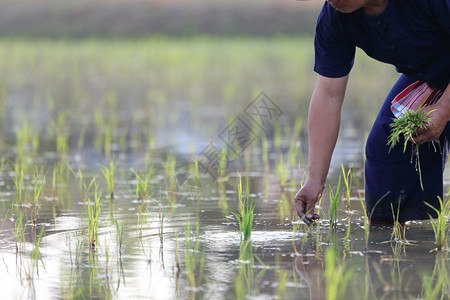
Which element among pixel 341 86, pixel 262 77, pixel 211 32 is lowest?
pixel 341 86

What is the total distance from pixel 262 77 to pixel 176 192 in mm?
9378

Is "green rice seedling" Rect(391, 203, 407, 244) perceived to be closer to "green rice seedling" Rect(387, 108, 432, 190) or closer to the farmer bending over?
the farmer bending over

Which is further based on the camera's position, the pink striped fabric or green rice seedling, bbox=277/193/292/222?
green rice seedling, bbox=277/193/292/222

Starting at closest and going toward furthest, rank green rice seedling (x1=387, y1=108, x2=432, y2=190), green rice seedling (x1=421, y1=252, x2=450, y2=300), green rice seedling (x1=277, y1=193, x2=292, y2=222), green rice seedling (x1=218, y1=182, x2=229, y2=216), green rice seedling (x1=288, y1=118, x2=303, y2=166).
Answer: green rice seedling (x1=421, y1=252, x2=450, y2=300)
green rice seedling (x1=387, y1=108, x2=432, y2=190)
green rice seedling (x1=277, y1=193, x2=292, y2=222)
green rice seedling (x1=218, y1=182, x2=229, y2=216)
green rice seedling (x1=288, y1=118, x2=303, y2=166)

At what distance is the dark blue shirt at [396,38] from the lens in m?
3.48

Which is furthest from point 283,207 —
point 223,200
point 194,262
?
point 194,262

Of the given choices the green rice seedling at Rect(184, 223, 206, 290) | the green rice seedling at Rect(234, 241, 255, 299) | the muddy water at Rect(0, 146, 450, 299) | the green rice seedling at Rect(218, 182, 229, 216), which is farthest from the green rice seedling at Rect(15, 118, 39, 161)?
the green rice seedling at Rect(234, 241, 255, 299)

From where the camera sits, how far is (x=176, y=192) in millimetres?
4918

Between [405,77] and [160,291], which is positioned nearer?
[160,291]

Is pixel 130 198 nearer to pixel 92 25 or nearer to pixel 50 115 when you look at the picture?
pixel 50 115

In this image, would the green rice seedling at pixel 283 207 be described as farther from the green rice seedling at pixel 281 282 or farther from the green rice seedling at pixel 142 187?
the green rice seedling at pixel 281 282

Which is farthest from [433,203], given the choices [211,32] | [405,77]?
[211,32]

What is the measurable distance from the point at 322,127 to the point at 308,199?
0.35 metres

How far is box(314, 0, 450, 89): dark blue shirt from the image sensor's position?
3483 mm
